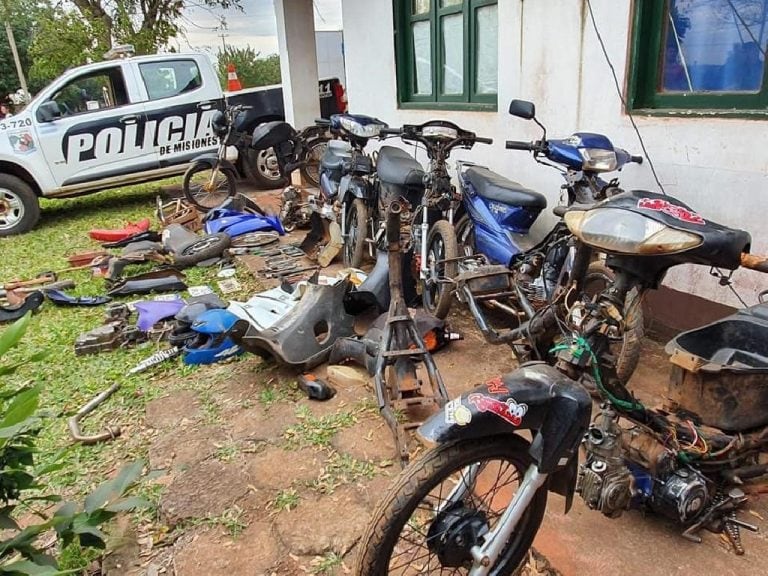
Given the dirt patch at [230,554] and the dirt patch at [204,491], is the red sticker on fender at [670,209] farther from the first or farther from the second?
the dirt patch at [204,491]

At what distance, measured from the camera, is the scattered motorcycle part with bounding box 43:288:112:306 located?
192 inches

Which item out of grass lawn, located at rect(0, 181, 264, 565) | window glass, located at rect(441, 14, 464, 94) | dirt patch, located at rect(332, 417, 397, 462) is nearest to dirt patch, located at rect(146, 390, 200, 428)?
grass lawn, located at rect(0, 181, 264, 565)

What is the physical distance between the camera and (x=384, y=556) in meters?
1.61

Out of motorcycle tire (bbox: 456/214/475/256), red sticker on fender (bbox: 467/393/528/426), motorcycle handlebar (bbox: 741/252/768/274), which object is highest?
motorcycle handlebar (bbox: 741/252/768/274)

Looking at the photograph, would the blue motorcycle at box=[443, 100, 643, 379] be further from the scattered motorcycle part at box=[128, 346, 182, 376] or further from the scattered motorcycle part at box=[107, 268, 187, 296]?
the scattered motorcycle part at box=[107, 268, 187, 296]

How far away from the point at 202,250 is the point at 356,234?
1.79 m

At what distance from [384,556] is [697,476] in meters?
1.11

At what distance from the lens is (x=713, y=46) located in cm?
313

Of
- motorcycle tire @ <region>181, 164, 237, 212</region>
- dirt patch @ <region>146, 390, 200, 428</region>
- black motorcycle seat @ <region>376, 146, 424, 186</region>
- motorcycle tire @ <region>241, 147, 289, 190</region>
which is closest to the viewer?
dirt patch @ <region>146, 390, 200, 428</region>

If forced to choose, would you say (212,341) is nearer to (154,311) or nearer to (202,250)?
(154,311)

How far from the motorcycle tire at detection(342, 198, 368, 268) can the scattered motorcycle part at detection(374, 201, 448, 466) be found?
220cm

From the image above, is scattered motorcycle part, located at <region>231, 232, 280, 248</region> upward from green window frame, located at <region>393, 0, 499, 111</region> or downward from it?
downward

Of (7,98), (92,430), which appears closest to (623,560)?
(92,430)

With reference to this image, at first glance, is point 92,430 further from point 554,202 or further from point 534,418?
point 554,202
